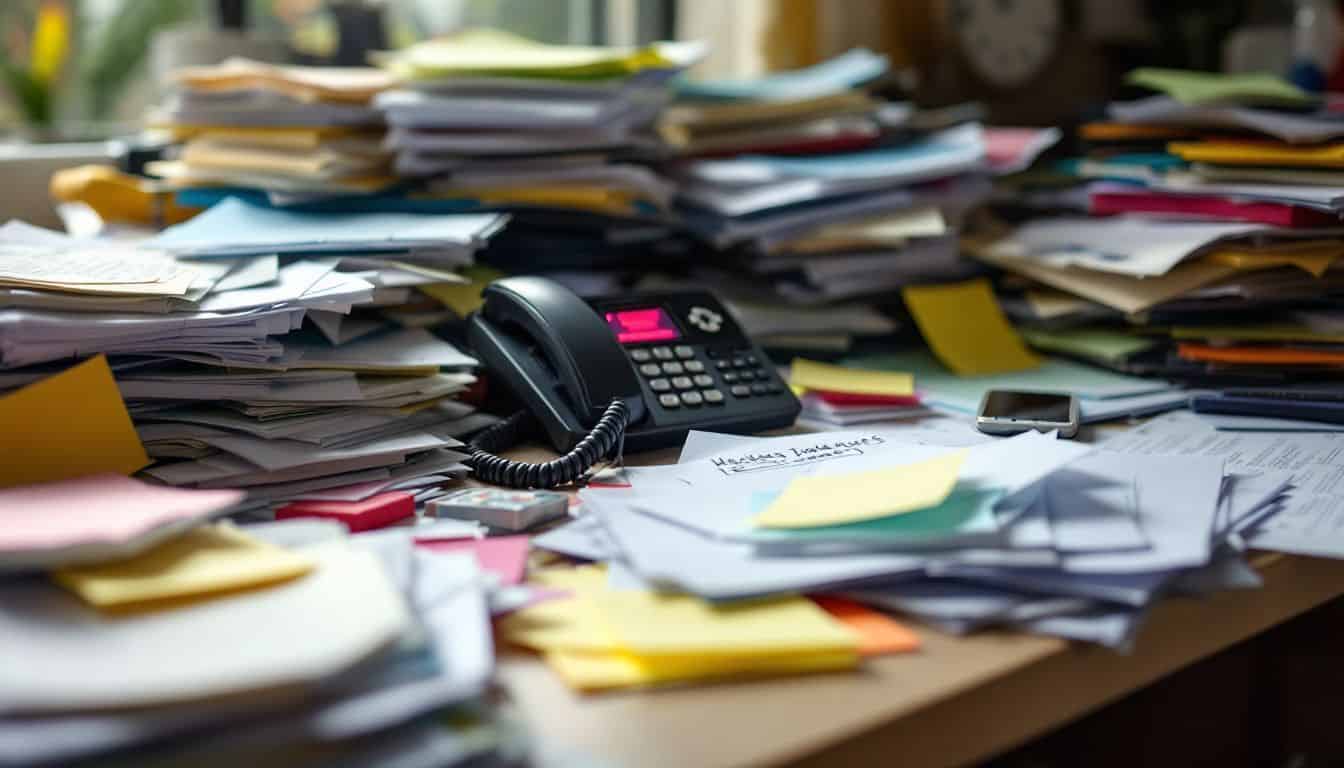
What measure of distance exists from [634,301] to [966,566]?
1.47ft

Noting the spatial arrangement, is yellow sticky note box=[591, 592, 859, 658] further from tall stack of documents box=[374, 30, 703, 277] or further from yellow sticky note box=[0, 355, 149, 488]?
tall stack of documents box=[374, 30, 703, 277]

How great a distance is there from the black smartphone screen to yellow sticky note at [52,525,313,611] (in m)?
0.56

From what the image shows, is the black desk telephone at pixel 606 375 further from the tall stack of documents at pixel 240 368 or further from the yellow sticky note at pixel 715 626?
the yellow sticky note at pixel 715 626

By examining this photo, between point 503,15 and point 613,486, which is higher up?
point 503,15

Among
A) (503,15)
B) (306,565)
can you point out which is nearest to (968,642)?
(306,565)

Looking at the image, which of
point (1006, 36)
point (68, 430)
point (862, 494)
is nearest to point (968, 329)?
point (862, 494)

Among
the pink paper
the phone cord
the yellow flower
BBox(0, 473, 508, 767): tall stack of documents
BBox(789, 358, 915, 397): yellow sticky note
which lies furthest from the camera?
the yellow flower

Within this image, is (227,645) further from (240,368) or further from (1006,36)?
(1006,36)

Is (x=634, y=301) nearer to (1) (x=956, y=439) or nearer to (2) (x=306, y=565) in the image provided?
(1) (x=956, y=439)

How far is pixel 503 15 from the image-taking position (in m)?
2.17

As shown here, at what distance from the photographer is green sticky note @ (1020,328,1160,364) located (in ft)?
3.58

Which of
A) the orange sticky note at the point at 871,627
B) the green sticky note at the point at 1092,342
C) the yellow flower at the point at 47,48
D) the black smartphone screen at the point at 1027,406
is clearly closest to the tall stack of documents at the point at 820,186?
the green sticky note at the point at 1092,342

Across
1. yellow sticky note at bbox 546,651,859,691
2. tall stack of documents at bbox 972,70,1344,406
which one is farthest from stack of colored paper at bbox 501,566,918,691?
tall stack of documents at bbox 972,70,1344,406

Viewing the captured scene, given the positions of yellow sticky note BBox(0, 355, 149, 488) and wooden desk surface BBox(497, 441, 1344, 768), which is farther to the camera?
yellow sticky note BBox(0, 355, 149, 488)
